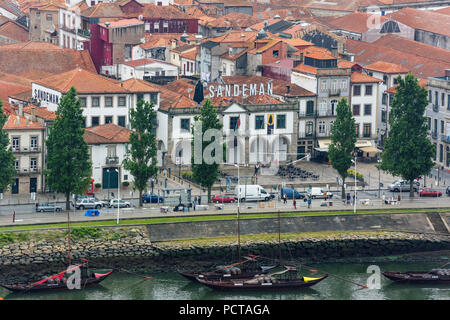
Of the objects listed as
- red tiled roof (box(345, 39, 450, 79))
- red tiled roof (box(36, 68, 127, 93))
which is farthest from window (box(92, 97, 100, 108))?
red tiled roof (box(345, 39, 450, 79))

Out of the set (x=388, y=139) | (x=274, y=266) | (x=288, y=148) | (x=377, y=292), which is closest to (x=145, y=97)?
(x=288, y=148)

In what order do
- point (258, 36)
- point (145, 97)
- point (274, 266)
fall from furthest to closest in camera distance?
point (258, 36) → point (145, 97) → point (274, 266)

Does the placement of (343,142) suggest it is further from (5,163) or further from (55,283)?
(55,283)

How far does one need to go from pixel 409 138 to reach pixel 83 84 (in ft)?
119

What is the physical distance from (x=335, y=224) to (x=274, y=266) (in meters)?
10.4

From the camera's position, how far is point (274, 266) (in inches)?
4016

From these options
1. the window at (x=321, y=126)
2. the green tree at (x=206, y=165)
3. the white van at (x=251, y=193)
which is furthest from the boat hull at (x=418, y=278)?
the window at (x=321, y=126)

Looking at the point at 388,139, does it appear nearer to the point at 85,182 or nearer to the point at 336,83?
the point at 336,83

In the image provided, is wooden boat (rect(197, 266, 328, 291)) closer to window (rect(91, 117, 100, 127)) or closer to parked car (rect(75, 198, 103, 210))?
parked car (rect(75, 198, 103, 210))

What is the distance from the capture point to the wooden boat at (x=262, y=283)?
97.6 m

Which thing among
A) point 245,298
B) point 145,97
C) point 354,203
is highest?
point 145,97

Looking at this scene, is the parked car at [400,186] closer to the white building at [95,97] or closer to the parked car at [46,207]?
the white building at [95,97]

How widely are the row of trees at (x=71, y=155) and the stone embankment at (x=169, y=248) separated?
27.0 feet

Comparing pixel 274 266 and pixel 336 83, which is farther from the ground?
pixel 336 83
